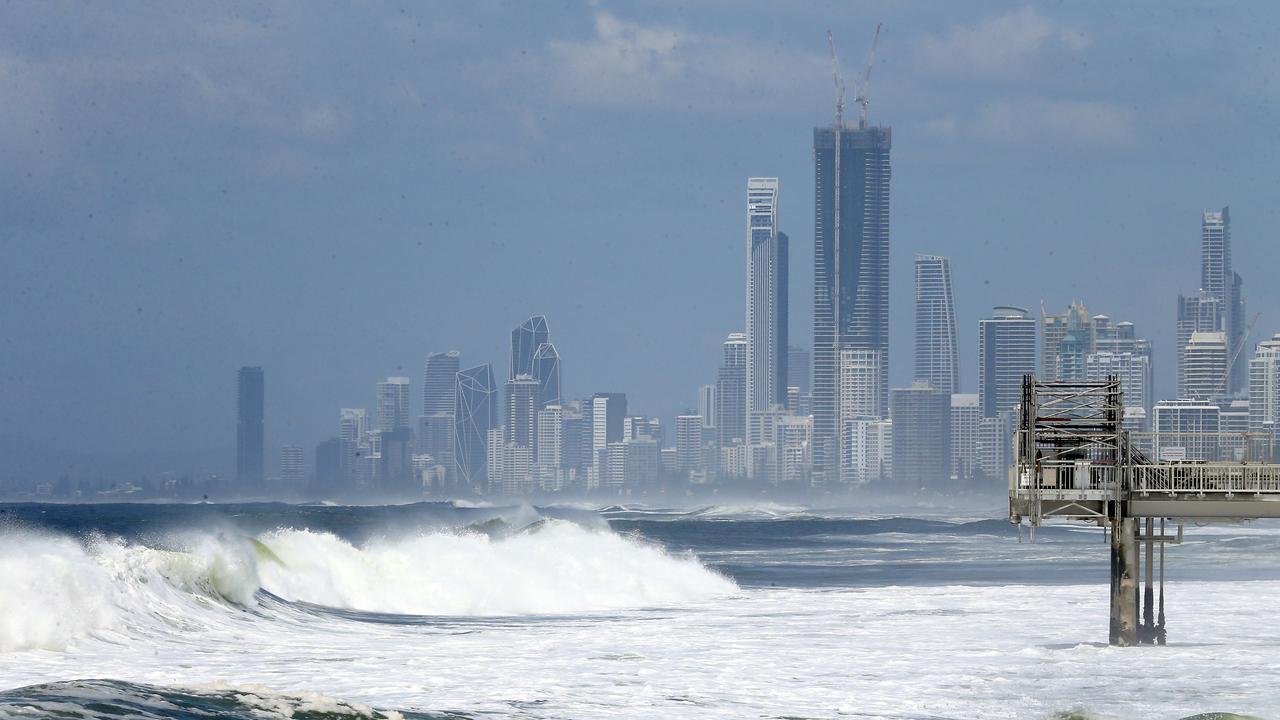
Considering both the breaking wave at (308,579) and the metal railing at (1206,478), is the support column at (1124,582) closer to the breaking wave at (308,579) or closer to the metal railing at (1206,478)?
the metal railing at (1206,478)

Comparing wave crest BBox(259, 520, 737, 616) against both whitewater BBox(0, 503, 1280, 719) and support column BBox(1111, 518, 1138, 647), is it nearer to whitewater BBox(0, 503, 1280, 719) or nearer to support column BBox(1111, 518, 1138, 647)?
whitewater BBox(0, 503, 1280, 719)

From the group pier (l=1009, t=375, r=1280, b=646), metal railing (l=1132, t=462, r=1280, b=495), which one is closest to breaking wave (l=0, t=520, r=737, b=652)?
pier (l=1009, t=375, r=1280, b=646)

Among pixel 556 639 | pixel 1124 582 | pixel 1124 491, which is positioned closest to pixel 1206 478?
pixel 1124 491

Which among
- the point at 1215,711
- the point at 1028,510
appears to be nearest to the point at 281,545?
the point at 1028,510

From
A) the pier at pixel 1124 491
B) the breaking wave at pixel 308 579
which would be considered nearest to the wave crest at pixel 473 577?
the breaking wave at pixel 308 579

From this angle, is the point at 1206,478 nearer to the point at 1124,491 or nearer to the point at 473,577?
the point at 1124,491
